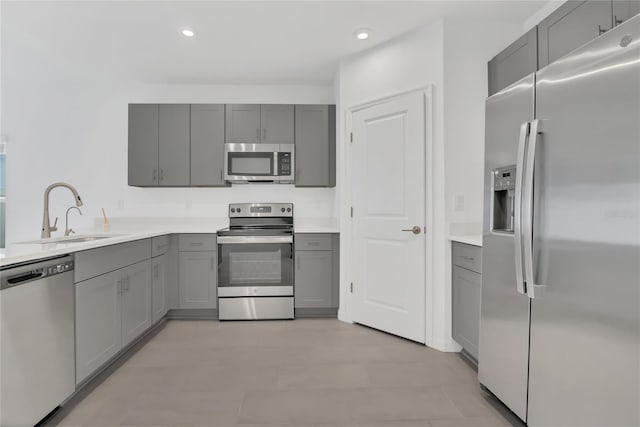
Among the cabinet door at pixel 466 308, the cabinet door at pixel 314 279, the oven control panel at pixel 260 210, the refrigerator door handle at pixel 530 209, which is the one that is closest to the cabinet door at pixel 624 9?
the refrigerator door handle at pixel 530 209

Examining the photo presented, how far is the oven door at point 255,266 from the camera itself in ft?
11.5

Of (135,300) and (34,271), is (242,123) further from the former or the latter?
(34,271)

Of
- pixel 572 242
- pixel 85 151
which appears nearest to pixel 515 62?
pixel 572 242

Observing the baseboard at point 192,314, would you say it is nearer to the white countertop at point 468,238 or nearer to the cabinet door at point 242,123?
the cabinet door at point 242,123

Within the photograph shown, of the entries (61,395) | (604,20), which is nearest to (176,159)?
(61,395)

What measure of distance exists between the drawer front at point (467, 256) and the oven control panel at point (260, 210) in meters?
1.96

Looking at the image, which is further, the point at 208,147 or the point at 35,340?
the point at 208,147

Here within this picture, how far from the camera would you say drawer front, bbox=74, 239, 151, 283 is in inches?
79.9

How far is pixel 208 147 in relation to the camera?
385 centimetres

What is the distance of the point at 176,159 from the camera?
151 inches

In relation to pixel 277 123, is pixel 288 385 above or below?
below

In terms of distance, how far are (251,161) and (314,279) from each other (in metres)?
1.50

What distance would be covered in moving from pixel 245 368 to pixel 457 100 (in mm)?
2633

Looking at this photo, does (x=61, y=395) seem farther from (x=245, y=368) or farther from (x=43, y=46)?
(x=43, y=46)
